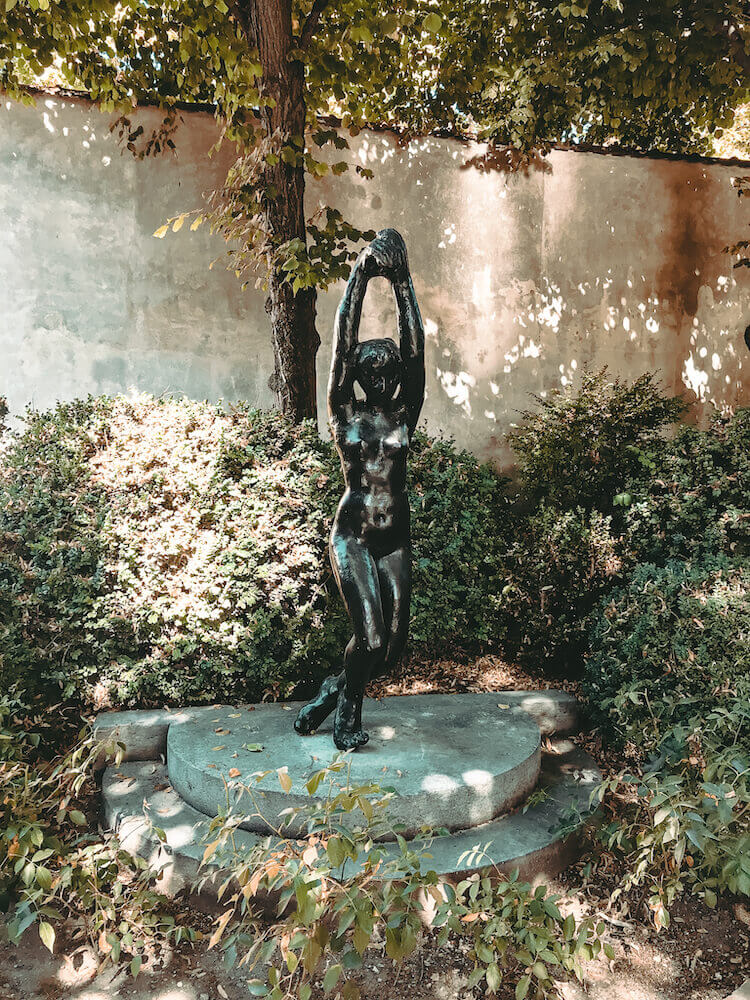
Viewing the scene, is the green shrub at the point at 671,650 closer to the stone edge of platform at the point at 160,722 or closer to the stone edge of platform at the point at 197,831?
the stone edge of platform at the point at 160,722

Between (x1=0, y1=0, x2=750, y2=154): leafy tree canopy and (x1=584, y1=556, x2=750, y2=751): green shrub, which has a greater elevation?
(x1=0, y1=0, x2=750, y2=154): leafy tree canopy

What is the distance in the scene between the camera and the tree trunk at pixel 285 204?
6.00 metres

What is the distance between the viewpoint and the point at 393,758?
12.3 ft

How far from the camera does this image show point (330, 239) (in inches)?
234

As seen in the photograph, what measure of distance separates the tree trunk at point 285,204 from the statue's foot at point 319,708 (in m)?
3.03

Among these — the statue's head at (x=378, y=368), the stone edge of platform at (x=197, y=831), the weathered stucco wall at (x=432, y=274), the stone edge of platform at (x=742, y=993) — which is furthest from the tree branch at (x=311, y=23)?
the stone edge of platform at (x=742, y=993)

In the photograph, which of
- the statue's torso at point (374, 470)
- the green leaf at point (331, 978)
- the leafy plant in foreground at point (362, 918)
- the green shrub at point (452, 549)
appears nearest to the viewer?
the green leaf at point (331, 978)

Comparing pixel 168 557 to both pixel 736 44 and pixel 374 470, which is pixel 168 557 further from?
pixel 736 44

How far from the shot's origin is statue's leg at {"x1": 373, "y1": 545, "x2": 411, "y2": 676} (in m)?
3.74

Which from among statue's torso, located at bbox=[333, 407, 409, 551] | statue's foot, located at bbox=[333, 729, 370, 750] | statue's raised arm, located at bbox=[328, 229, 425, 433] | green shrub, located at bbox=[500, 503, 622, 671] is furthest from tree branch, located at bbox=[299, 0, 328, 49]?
statue's foot, located at bbox=[333, 729, 370, 750]

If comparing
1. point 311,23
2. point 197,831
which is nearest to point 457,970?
point 197,831

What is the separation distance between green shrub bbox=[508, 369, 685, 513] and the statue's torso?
2.76m

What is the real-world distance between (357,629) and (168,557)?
1663 millimetres

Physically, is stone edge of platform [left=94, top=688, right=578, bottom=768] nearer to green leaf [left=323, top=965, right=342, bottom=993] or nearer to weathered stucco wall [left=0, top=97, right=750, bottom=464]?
green leaf [left=323, top=965, right=342, bottom=993]
